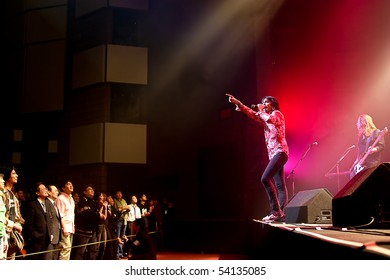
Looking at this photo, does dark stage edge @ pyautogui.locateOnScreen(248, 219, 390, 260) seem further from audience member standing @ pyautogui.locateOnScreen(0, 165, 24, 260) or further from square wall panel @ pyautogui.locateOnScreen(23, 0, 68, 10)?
square wall panel @ pyautogui.locateOnScreen(23, 0, 68, 10)

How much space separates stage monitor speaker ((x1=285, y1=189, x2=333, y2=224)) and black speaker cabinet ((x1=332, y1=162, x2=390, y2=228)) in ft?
2.73

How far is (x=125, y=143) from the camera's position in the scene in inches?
401

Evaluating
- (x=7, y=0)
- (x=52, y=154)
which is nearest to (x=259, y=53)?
(x=52, y=154)

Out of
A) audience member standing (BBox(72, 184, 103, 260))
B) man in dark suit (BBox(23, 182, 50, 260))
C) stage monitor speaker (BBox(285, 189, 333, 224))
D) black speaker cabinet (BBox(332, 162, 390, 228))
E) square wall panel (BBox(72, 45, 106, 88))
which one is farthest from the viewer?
square wall panel (BBox(72, 45, 106, 88))

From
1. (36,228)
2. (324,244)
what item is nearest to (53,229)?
(36,228)

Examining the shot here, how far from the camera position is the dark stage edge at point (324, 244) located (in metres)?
1.50

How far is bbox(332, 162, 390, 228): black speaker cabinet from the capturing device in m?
2.88

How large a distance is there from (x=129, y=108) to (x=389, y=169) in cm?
817

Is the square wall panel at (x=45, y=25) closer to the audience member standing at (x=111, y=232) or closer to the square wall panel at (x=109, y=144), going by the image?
the square wall panel at (x=109, y=144)

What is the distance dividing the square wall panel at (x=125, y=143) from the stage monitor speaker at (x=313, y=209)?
6.46 m

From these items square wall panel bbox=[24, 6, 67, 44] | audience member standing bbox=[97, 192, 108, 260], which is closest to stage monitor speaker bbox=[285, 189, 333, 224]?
audience member standing bbox=[97, 192, 108, 260]

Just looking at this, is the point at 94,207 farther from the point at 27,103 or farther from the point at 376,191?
the point at 27,103

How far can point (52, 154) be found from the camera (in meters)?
10.6

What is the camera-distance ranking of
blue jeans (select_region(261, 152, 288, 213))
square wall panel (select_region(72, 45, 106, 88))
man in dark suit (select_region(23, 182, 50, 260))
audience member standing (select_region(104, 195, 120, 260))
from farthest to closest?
square wall panel (select_region(72, 45, 106, 88)) < audience member standing (select_region(104, 195, 120, 260)) < man in dark suit (select_region(23, 182, 50, 260)) < blue jeans (select_region(261, 152, 288, 213))
